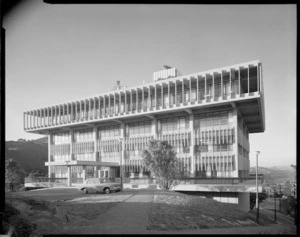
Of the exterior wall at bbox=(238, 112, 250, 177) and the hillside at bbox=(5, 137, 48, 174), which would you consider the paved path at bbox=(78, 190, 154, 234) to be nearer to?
the hillside at bbox=(5, 137, 48, 174)

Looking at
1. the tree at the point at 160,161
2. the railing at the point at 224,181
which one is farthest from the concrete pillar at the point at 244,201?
the tree at the point at 160,161

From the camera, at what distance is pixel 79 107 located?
40.1 meters

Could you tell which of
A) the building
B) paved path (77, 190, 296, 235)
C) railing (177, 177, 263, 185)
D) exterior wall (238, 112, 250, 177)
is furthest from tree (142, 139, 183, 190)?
exterior wall (238, 112, 250, 177)

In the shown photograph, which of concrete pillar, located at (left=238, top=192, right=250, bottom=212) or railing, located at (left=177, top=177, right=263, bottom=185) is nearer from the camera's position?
railing, located at (left=177, top=177, right=263, bottom=185)

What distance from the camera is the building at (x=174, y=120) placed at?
29625mm

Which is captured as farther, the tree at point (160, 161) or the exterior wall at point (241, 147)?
the exterior wall at point (241, 147)

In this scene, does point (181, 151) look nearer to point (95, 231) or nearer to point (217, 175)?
point (217, 175)

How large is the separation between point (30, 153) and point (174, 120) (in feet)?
72.0

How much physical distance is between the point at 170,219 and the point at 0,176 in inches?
239

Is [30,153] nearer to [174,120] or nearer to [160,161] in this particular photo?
[174,120]

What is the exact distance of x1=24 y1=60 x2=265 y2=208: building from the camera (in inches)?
1166

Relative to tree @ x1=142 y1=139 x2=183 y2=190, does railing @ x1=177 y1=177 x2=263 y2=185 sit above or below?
below

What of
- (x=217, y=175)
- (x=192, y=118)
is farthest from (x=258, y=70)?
(x=217, y=175)

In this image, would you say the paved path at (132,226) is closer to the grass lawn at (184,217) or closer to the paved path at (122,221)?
the paved path at (122,221)
